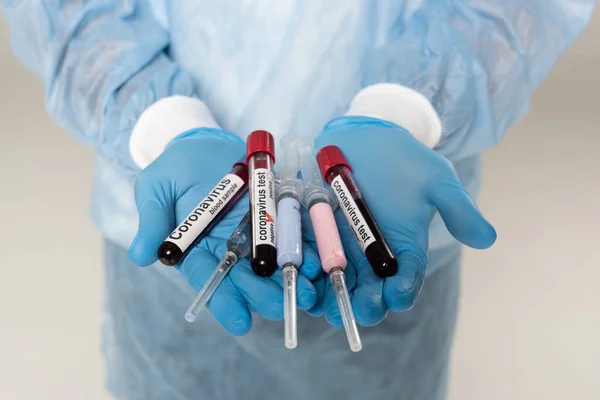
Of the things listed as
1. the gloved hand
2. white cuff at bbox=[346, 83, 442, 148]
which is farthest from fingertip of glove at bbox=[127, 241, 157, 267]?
white cuff at bbox=[346, 83, 442, 148]

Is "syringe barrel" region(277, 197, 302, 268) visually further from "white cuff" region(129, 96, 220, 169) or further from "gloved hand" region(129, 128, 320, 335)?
"white cuff" region(129, 96, 220, 169)

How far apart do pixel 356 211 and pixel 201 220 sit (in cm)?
12

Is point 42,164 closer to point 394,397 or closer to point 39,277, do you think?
point 39,277

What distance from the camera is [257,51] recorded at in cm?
69

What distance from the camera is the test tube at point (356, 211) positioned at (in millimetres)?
551

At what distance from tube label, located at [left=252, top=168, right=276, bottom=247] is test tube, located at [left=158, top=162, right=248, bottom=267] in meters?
0.02

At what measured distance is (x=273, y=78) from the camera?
2.28 ft

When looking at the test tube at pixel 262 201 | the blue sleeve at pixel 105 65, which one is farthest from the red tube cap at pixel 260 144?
the blue sleeve at pixel 105 65

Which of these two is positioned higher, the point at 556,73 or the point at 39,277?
the point at 556,73

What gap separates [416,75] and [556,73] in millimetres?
1524

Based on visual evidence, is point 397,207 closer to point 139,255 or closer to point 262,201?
point 262,201

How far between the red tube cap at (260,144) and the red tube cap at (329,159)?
0.14ft

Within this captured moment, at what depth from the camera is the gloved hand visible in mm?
548

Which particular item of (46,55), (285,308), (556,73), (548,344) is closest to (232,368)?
(285,308)
